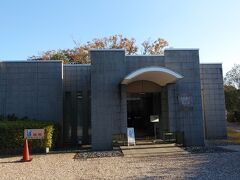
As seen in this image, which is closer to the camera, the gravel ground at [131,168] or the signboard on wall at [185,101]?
the gravel ground at [131,168]

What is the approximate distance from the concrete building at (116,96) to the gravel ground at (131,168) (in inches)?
139

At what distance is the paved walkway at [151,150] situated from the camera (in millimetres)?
13039

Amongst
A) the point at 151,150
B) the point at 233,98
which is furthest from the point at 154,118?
the point at 233,98

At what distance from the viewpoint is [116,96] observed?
15.8 m

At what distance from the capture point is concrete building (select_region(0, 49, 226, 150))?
15641 mm

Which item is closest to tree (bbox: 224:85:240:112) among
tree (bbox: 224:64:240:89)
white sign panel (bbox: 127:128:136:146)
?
tree (bbox: 224:64:240:89)

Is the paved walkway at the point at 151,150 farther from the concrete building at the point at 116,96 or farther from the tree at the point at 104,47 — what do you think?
the tree at the point at 104,47

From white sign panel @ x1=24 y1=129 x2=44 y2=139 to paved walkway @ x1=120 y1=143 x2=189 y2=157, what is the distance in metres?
3.71

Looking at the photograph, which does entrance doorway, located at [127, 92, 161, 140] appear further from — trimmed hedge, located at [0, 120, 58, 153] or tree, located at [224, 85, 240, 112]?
tree, located at [224, 85, 240, 112]

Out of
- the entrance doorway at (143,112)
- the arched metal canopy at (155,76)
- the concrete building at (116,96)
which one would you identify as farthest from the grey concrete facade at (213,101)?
the arched metal canopy at (155,76)

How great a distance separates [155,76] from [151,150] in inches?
147

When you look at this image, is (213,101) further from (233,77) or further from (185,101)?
(233,77)

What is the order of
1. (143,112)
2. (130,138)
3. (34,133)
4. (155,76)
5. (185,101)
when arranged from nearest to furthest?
(34,133) < (130,138) < (155,76) < (185,101) < (143,112)

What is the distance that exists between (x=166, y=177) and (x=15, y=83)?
12203mm
